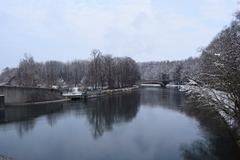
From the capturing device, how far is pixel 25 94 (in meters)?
57.8

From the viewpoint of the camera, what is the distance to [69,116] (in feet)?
142

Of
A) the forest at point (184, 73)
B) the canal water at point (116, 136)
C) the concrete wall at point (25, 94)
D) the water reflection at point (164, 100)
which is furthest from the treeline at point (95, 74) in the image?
the canal water at point (116, 136)

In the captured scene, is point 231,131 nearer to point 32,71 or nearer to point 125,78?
point 32,71

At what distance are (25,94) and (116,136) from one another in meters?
32.6

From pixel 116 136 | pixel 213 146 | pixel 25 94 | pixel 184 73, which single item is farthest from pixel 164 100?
pixel 213 146

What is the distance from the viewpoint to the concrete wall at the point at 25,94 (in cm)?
5497

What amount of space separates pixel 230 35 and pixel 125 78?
257 ft

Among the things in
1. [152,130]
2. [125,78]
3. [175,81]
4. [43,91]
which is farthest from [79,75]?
[152,130]

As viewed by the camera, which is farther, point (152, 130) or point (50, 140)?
point (152, 130)

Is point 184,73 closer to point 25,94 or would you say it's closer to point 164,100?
point 164,100

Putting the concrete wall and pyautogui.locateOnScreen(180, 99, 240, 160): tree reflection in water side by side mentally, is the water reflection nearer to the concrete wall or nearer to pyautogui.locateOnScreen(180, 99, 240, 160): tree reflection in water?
the concrete wall

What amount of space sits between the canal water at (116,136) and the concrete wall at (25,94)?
9.89m

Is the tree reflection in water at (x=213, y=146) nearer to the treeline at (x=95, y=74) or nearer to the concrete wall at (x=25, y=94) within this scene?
the concrete wall at (x=25, y=94)

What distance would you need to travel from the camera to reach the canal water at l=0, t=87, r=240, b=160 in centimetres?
2327
